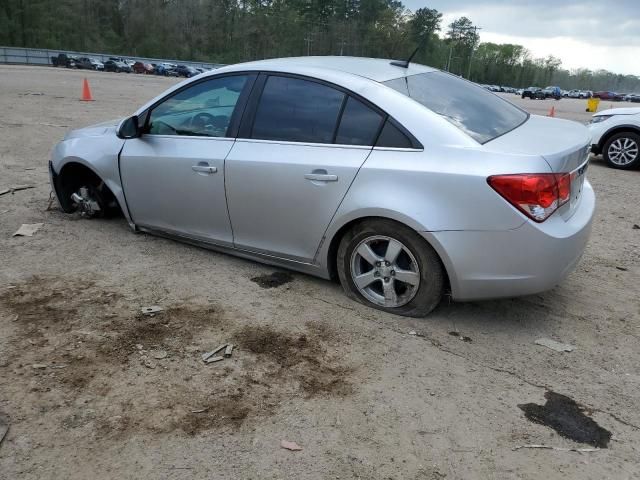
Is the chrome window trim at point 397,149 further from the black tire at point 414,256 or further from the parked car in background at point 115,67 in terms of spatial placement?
the parked car in background at point 115,67

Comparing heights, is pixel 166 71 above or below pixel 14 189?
above

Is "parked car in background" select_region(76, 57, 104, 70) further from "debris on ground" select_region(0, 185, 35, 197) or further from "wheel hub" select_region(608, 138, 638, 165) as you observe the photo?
"wheel hub" select_region(608, 138, 638, 165)

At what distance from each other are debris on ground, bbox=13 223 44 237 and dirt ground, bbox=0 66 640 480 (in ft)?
1.13

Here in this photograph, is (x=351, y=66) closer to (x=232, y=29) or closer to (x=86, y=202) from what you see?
(x=86, y=202)

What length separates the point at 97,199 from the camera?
5277 millimetres

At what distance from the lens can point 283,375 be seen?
2.95m

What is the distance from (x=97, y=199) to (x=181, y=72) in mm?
59933

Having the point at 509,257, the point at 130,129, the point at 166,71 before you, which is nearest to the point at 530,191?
the point at 509,257

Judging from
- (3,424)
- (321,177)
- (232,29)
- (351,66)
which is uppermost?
(232,29)

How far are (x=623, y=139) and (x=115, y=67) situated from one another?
5822cm

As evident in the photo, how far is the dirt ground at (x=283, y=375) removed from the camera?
2.36 metres

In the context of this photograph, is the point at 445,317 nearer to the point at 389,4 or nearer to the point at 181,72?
the point at 181,72

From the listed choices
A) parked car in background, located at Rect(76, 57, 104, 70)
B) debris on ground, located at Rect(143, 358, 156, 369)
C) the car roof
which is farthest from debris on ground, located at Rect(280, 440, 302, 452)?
parked car in background, located at Rect(76, 57, 104, 70)

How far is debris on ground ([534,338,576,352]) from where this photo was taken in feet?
10.8
